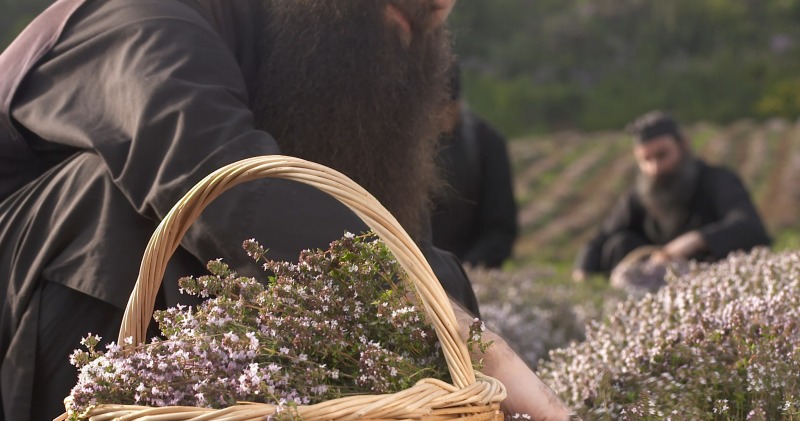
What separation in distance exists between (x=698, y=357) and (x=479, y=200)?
5.54m

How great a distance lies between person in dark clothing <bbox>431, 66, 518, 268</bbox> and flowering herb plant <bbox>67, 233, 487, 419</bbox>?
5511 mm

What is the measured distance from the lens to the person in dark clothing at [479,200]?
764 centimetres

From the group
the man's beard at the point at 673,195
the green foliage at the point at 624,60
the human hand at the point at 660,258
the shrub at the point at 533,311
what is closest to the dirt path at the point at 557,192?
the green foliage at the point at 624,60

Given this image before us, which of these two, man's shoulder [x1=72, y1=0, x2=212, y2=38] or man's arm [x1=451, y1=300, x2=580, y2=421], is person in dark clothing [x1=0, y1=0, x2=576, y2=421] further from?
man's arm [x1=451, y1=300, x2=580, y2=421]

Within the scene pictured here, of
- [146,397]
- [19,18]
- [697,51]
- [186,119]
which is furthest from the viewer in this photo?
[697,51]

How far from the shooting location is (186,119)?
2299mm

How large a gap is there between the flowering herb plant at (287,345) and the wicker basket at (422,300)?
5cm

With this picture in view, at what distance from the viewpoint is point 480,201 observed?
8047 mm

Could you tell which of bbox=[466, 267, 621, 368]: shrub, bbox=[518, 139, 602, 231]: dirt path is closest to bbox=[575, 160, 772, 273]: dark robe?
bbox=[466, 267, 621, 368]: shrub

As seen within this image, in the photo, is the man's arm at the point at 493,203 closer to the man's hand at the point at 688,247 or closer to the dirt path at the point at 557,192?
the man's hand at the point at 688,247

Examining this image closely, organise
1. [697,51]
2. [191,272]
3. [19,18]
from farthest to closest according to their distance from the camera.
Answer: [697,51] → [19,18] → [191,272]

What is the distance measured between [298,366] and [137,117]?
2.64 ft

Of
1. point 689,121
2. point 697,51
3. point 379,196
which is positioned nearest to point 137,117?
point 379,196

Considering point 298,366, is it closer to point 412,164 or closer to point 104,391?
point 104,391
